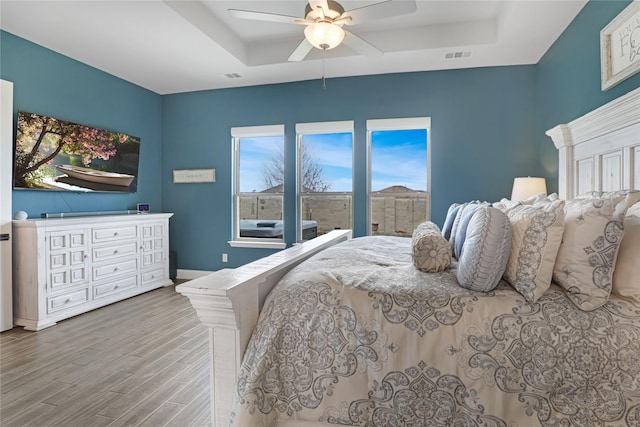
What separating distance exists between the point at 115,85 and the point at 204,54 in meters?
1.56

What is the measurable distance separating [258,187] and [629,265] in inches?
169

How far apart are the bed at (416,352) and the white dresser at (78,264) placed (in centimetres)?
280

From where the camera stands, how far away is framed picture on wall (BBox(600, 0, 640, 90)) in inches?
82.3

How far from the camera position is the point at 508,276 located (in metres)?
1.38

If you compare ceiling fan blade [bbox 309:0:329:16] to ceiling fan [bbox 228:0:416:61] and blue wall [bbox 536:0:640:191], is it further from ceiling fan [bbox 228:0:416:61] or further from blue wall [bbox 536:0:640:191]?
blue wall [bbox 536:0:640:191]

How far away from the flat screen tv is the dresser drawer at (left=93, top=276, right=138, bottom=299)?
45.0 inches

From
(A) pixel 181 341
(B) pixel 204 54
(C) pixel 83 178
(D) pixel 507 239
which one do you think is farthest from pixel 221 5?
(D) pixel 507 239

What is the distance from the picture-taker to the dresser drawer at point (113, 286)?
3709 millimetres

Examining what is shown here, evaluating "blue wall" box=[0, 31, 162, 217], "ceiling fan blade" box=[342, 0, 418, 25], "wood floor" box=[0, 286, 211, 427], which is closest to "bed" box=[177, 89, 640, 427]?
"wood floor" box=[0, 286, 211, 427]

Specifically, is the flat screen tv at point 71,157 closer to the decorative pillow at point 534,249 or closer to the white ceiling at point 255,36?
the white ceiling at point 255,36

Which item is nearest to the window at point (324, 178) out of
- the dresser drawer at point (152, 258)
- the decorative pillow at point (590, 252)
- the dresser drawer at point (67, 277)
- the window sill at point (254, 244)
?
the window sill at point (254, 244)

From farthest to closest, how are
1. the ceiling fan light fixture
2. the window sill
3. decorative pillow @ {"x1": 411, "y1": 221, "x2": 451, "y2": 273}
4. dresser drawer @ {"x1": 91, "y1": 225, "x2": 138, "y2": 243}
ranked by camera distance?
the window sill
dresser drawer @ {"x1": 91, "y1": 225, "x2": 138, "y2": 243}
the ceiling fan light fixture
decorative pillow @ {"x1": 411, "y1": 221, "x2": 451, "y2": 273}

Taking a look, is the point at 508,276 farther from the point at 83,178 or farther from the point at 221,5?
the point at 83,178

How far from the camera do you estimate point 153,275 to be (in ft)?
14.8
